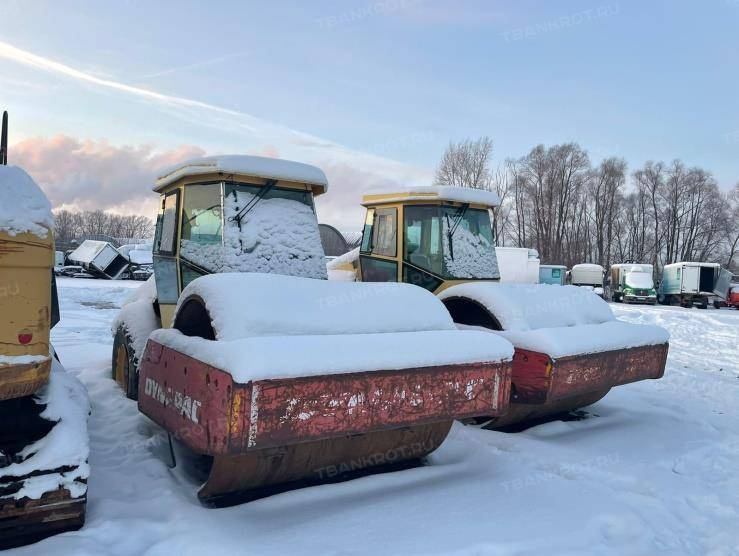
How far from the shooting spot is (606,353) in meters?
4.59

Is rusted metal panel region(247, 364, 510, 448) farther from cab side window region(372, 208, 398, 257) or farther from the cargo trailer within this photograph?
the cargo trailer

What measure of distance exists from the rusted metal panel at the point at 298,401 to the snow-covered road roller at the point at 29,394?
57cm

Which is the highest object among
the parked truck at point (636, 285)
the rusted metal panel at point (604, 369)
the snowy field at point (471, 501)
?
the rusted metal panel at point (604, 369)

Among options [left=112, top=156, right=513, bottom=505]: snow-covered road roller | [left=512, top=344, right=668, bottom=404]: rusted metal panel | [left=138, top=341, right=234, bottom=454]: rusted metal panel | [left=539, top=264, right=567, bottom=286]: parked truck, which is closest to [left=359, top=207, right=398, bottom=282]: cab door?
[left=112, top=156, right=513, bottom=505]: snow-covered road roller

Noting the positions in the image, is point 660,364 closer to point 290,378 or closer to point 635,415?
point 635,415

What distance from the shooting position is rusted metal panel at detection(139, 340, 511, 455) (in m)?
2.68

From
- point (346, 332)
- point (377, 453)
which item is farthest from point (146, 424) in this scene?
point (346, 332)

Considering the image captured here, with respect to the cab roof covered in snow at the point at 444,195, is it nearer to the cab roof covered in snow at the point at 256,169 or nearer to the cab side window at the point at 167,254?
the cab roof covered in snow at the point at 256,169

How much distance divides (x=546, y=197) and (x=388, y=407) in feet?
172

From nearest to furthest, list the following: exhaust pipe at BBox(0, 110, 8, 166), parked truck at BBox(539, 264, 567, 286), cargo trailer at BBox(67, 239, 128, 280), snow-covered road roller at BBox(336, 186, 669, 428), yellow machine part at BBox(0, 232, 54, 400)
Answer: yellow machine part at BBox(0, 232, 54, 400)
exhaust pipe at BBox(0, 110, 8, 166)
snow-covered road roller at BBox(336, 186, 669, 428)
cargo trailer at BBox(67, 239, 128, 280)
parked truck at BBox(539, 264, 567, 286)

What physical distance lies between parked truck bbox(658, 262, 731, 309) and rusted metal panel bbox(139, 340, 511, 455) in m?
31.6

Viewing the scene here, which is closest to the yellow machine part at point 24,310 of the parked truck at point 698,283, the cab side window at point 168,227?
the cab side window at point 168,227

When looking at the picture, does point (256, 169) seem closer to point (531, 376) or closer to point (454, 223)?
point (454, 223)

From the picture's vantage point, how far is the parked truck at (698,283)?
3067cm
